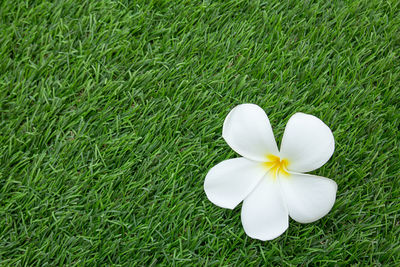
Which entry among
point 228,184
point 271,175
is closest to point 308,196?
point 271,175

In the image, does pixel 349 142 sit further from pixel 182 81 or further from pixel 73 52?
pixel 73 52

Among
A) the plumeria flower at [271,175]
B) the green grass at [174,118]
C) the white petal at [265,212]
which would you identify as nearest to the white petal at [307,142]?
the plumeria flower at [271,175]

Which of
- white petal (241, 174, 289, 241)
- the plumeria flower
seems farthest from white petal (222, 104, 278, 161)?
white petal (241, 174, 289, 241)

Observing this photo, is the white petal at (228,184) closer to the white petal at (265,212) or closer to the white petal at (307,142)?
the white petal at (265,212)

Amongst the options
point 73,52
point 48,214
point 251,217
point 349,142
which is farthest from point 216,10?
point 48,214

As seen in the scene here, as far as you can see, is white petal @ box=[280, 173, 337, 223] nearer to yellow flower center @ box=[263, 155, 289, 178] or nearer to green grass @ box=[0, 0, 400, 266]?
yellow flower center @ box=[263, 155, 289, 178]

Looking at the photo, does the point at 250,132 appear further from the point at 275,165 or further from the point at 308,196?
the point at 308,196
